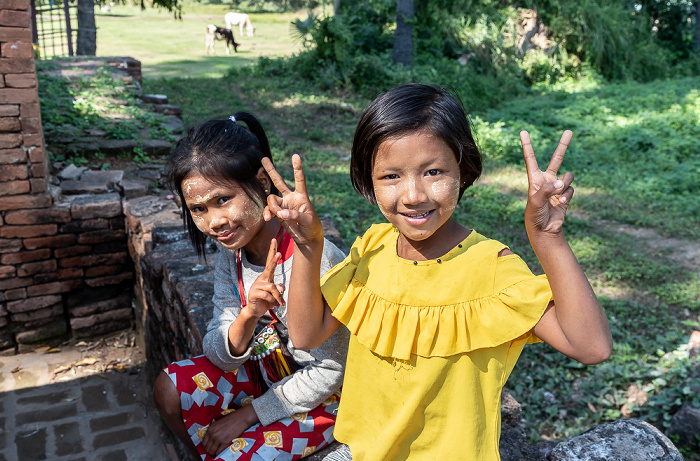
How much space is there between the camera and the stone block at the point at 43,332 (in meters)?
4.22

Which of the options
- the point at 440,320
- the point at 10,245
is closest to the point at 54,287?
the point at 10,245

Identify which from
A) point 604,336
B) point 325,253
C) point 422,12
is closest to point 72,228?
point 325,253

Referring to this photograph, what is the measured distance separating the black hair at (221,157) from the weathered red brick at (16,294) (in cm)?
293

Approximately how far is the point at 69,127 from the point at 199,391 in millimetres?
4409

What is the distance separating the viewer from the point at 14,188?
3.88 metres

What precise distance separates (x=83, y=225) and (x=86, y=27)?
7.61 meters

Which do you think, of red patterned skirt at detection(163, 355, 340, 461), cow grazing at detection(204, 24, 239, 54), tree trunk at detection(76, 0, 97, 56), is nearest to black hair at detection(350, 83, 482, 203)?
red patterned skirt at detection(163, 355, 340, 461)

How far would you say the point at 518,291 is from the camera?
1.23 meters

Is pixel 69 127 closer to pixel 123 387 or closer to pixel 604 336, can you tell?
pixel 123 387

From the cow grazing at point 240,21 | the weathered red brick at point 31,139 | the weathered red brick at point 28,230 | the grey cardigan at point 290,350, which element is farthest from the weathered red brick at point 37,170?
the cow grazing at point 240,21

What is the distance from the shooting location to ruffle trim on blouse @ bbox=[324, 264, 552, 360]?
122 cm

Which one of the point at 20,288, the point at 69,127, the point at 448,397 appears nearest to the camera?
the point at 448,397

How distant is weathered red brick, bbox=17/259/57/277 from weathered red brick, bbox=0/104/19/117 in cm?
107

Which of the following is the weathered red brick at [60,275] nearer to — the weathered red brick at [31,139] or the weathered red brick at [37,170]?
the weathered red brick at [37,170]
